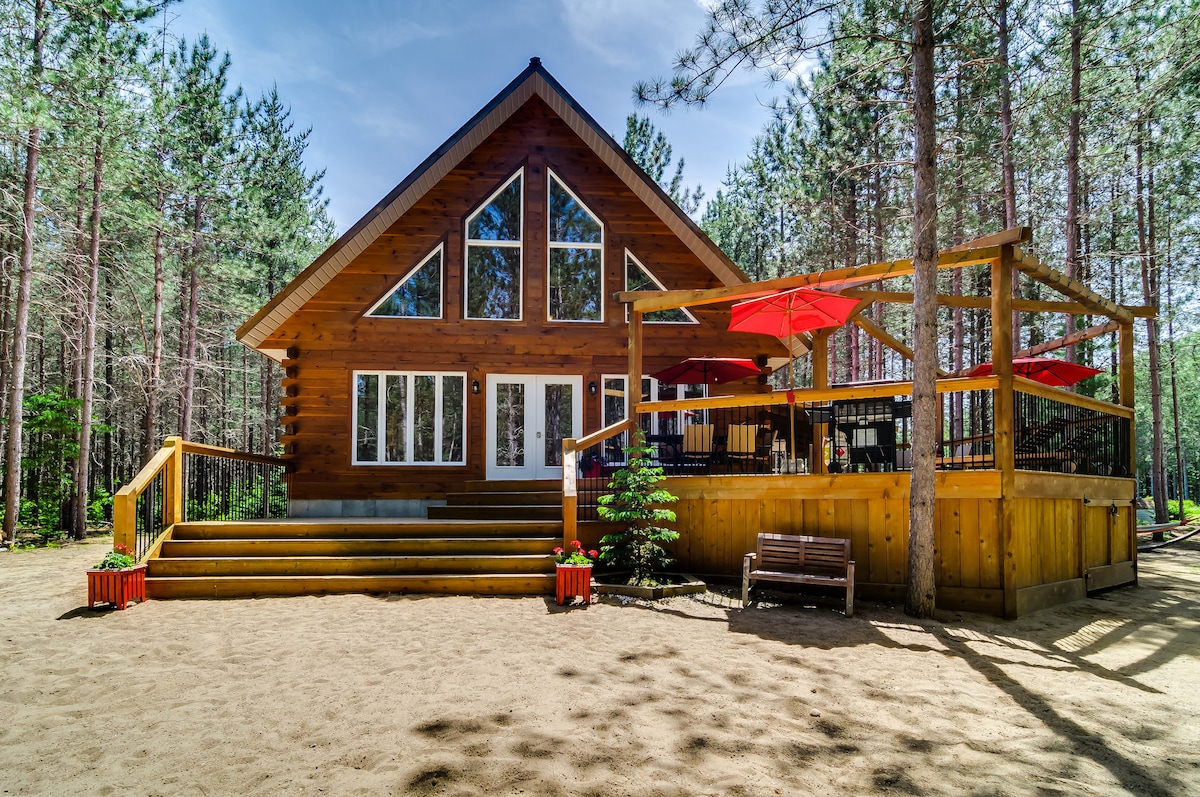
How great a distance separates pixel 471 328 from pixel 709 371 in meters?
4.15

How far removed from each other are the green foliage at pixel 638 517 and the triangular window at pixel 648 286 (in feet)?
13.3

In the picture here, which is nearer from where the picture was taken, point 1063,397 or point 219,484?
point 1063,397

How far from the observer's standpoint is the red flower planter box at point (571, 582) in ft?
22.5

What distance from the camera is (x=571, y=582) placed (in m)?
6.89

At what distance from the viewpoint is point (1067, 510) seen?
7.59 meters

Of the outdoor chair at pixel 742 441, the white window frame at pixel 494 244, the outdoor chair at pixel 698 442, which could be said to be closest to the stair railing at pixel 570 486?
the outdoor chair at pixel 698 442

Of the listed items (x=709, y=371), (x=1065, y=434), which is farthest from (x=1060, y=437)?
(x=709, y=371)

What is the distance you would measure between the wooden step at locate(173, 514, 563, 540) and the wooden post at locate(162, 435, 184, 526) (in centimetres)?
17

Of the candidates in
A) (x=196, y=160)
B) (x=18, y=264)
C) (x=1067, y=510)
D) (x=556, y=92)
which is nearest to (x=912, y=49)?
(x=1067, y=510)

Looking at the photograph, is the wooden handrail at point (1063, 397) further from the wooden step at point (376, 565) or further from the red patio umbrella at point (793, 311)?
the wooden step at point (376, 565)

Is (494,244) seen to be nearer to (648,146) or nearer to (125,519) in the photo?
(125,519)

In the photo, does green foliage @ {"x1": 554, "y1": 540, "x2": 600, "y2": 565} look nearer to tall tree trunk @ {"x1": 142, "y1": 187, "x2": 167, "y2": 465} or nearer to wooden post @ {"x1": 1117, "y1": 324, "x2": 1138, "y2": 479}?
wooden post @ {"x1": 1117, "y1": 324, "x2": 1138, "y2": 479}

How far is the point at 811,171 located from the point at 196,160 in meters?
16.9

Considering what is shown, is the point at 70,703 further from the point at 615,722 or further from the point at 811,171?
the point at 811,171
